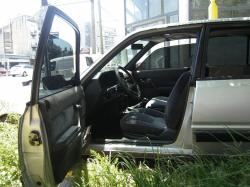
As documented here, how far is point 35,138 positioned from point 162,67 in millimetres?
3340

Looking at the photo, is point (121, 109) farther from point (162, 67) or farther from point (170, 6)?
point (170, 6)

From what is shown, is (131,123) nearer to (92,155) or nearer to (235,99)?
(92,155)

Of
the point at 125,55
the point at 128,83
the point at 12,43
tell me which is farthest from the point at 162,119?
the point at 12,43

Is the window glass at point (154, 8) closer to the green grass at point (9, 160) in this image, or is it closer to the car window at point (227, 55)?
the green grass at point (9, 160)

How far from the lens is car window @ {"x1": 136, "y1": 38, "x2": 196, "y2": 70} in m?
5.04

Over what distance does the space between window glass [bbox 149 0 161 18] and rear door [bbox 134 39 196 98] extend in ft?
22.2

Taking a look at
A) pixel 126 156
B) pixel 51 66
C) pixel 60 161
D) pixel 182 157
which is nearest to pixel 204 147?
pixel 182 157

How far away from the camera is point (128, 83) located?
183 inches

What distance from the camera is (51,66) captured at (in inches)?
104

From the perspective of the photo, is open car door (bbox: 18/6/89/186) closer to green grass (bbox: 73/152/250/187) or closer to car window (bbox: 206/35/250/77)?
green grass (bbox: 73/152/250/187)

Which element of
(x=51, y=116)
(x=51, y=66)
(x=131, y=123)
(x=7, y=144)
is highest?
(x=51, y=66)

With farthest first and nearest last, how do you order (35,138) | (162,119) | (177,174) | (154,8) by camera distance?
1. (154,8)
2. (162,119)
3. (177,174)
4. (35,138)

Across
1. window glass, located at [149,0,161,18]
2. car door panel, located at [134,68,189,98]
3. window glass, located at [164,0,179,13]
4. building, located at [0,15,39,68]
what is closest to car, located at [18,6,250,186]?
car door panel, located at [134,68,189,98]

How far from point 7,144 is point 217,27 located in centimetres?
264
